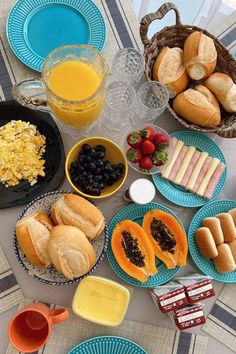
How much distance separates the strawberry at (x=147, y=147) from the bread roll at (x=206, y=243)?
0.24m

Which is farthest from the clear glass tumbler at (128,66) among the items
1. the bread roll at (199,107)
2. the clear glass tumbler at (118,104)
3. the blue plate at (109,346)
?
the blue plate at (109,346)

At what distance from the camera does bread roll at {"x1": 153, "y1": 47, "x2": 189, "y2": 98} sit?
1.24m

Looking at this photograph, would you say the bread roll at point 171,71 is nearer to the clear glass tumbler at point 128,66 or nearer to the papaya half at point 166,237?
the clear glass tumbler at point 128,66

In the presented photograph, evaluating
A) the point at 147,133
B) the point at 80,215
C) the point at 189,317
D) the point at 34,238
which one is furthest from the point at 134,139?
the point at 189,317

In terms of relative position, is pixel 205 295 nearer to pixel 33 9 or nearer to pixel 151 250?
pixel 151 250

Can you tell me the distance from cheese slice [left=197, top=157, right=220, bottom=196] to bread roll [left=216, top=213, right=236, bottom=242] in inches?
3.3

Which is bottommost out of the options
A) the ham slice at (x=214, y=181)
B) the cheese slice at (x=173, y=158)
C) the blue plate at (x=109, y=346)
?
the blue plate at (x=109, y=346)

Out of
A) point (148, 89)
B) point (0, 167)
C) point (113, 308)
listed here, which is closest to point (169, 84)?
point (148, 89)

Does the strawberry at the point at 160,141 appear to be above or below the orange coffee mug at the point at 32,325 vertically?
above

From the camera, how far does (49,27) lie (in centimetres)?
131

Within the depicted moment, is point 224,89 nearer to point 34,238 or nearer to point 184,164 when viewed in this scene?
point 184,164

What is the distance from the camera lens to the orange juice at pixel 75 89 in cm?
114

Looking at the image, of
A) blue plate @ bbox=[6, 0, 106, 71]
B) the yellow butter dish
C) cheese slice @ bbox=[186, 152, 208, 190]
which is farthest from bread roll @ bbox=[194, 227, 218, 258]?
blue plate @ bbox=[6, 0, 106, 71]

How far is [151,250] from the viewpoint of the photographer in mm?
1175
